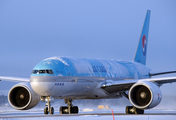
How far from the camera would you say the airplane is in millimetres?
23938

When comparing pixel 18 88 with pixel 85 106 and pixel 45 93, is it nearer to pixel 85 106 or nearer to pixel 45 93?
pixel 45 93

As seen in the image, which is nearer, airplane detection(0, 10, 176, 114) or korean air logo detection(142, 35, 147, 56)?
airplane detection(0, 10, 176, 114)

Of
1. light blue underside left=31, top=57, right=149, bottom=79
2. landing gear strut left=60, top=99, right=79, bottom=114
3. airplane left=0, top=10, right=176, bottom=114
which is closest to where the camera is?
airplane left=0, top=10, right=176, bottom=114

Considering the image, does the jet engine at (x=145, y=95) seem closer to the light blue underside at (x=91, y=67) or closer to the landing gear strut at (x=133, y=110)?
the landing gear strut at (x=133, y=110)

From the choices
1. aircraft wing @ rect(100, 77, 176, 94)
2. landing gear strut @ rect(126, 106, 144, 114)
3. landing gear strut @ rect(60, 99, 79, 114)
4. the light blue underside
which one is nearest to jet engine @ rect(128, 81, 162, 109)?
aircraft wing @ rect(100, 77, 176, 94)

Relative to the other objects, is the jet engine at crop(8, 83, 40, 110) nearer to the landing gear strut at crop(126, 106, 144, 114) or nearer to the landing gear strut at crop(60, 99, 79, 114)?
the landing gear strut at crop(60, 99, 79, 114)

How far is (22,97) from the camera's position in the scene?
1038 inches

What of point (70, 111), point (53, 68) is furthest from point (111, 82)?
point (53, 68)

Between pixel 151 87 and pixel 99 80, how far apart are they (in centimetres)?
478

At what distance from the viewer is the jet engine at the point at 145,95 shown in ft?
79.2

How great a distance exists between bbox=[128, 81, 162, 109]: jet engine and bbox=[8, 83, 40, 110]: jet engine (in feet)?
20.6

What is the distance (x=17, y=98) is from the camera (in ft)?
86.5

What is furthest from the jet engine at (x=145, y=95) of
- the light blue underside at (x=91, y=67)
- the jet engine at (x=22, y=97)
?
the jet engine at (x=22, y=97)

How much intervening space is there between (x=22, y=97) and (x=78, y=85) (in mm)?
3880
